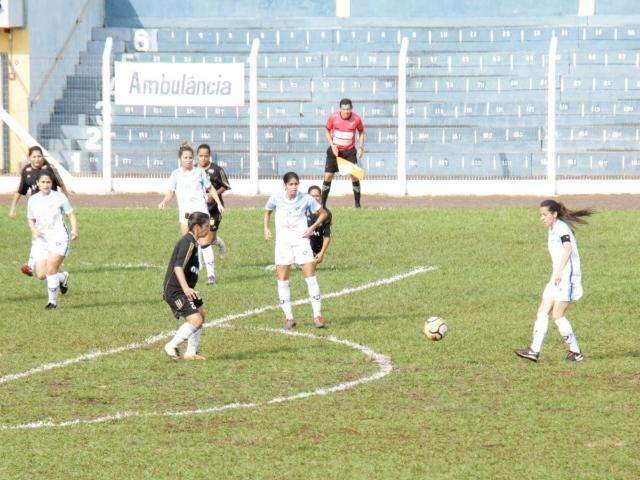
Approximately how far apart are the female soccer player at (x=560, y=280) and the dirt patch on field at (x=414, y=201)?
14514 millimetres

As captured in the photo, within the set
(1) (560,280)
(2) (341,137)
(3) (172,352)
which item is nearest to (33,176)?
(3) (172,352)

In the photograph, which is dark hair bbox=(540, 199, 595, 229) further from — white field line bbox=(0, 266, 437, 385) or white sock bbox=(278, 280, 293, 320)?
white field line bbox=(0, 266, 437, 385)

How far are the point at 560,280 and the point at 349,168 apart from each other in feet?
44.9

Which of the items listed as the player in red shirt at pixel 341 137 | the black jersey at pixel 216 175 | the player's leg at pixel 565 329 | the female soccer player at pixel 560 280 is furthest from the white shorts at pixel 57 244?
the player in red shirt at pixel 341 137

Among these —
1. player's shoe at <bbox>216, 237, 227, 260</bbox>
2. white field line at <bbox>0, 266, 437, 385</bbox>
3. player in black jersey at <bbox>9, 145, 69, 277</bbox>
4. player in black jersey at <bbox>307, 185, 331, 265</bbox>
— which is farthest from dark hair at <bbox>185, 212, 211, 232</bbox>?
player's shoe at <bbox>216, 237, 227, 260</bbox>

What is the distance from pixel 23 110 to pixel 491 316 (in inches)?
757

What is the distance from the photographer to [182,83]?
105 feet

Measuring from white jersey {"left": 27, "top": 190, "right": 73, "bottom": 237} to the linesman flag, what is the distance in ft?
32.2

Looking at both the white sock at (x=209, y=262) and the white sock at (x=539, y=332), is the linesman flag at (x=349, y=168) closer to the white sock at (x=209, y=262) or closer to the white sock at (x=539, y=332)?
the white sock at (x=209, y=262)

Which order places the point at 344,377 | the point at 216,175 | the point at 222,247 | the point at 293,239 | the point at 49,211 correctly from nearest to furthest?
the point at 344,377
the point at 293,239
the point at 49,211
the point at 216,175
the point at 222,247

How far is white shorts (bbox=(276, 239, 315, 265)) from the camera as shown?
653 inches

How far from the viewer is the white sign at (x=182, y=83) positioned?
31.8 m

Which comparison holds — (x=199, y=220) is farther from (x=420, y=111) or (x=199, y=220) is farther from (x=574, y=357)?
(x=420, y=111)

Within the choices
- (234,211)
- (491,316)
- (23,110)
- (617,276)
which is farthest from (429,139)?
(491,316)
